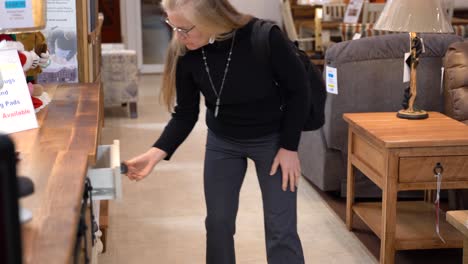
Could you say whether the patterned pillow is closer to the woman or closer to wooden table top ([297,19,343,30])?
wooden table top ([297,19,343,30])

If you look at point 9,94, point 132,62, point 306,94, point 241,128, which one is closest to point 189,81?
point 241,128

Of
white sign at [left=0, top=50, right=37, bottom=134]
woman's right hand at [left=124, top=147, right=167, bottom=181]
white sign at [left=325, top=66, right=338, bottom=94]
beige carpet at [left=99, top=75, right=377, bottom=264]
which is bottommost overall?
beige carpet at [left=99, top=75, right=377, bottom=264]

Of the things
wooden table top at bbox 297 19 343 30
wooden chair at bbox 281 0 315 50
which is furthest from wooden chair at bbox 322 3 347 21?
wooden chair at bbox 281 0 315 50

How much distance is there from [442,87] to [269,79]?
175cm

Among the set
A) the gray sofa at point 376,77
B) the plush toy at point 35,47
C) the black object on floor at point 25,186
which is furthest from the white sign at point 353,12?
the black object on floor at point 25,186

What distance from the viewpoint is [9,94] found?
208 centimetres

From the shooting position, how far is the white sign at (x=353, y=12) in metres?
7.41

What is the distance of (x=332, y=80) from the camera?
3701 mm

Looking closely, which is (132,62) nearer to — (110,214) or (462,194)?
(110,214)

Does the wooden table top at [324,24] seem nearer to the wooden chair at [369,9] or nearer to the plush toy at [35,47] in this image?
the wooden chair at [369,9]

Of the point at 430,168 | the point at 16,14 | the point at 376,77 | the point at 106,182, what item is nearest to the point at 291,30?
the point at 376,77

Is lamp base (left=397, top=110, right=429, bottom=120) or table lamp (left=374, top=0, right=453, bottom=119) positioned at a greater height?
table lamp (left=374, top=0, right=453, bottom=119)

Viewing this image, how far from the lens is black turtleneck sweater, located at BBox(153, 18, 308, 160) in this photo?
2.17 m

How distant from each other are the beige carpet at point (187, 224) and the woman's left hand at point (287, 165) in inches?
39.1
